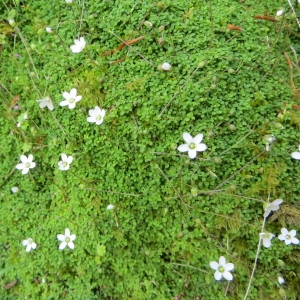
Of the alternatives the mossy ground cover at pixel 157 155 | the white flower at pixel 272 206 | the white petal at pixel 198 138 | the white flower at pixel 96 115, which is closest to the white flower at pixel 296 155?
the mossy ground cover at pixel 157 155

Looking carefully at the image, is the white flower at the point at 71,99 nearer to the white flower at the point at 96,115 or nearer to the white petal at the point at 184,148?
the white flower at the point at 96,115

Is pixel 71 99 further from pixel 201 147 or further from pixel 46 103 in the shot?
pixel 201 147

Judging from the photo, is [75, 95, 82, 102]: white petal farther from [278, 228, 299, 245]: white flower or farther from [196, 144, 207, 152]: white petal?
[278, 228, 299, 245]: white flower

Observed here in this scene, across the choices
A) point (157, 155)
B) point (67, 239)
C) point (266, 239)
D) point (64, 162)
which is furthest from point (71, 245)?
point (266, 239)

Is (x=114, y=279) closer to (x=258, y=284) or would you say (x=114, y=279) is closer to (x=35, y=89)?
(x=258, y=284)

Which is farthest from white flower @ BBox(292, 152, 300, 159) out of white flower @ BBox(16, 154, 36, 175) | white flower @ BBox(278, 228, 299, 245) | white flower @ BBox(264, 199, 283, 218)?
white flower @ BBox(16, 154, 36, 175)
